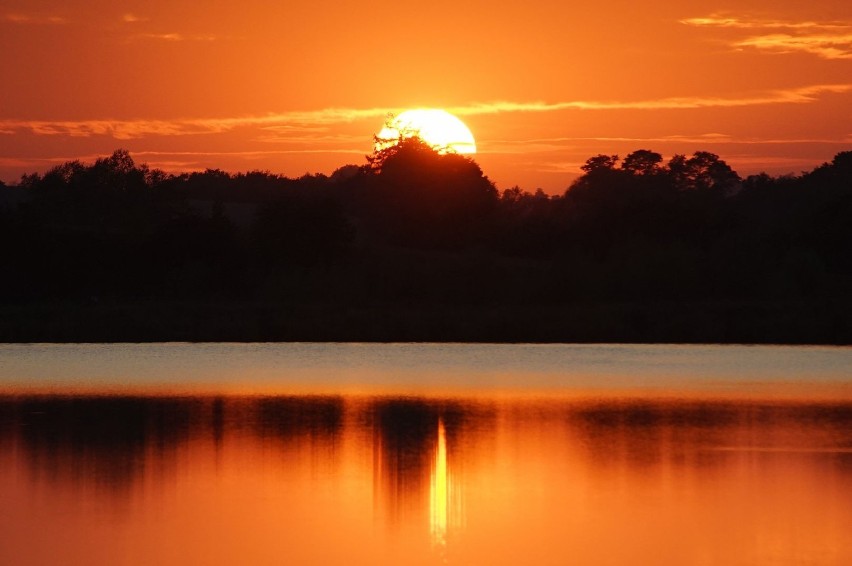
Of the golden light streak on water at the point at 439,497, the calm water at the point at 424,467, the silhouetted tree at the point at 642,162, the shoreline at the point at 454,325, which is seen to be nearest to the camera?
the calm water at the point at 424,467

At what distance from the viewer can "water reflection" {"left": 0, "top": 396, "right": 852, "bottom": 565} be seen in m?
14.7

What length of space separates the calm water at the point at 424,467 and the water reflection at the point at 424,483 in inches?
2.2

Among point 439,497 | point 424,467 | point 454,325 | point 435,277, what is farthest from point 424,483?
point 435,277

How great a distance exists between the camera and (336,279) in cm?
5991

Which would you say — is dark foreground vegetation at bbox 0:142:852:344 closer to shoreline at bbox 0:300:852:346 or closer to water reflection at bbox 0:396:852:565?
shoreline at bbox 0:300:852:346

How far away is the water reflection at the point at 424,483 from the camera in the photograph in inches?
580

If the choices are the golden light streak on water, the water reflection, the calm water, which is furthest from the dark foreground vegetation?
the golden light streak on water

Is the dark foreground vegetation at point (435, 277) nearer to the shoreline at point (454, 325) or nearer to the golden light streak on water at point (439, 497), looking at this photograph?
the shoreline at point (454, 325)

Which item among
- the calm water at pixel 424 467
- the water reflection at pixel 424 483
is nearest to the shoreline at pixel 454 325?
the calm water at pixel 424 467

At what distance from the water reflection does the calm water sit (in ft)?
0.18

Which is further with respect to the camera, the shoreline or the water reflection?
the shoreline

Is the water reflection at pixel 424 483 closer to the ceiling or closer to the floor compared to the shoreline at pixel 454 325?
closer to the ceiling

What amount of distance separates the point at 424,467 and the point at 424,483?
1.31m

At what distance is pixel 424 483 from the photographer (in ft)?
61.9
